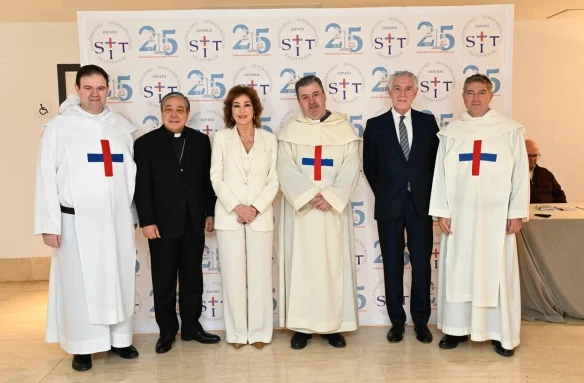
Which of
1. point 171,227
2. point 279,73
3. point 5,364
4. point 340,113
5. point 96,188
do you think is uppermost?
point 279,73

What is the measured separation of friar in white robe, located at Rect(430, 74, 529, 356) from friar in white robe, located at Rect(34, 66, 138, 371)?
199 centimetres

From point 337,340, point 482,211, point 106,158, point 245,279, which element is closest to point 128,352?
point 245,279

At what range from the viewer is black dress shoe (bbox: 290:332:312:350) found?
3484mm

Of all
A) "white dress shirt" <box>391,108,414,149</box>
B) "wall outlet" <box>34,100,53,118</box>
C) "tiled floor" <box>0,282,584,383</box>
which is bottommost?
"tiled floor" <box>0,282,584,383</box>

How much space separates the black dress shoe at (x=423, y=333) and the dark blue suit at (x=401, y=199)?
0.05 m

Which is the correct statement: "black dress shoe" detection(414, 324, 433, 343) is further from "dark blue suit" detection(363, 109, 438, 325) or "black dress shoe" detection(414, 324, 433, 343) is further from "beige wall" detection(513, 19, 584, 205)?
"beige wall" detection(513, 19, 584, 205)

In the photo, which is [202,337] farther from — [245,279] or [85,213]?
[85,213]

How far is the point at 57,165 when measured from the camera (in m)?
3.15

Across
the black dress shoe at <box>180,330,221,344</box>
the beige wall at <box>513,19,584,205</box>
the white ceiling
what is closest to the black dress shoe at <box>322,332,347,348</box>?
the black dress shoe at <box>180,330,221,344</box>

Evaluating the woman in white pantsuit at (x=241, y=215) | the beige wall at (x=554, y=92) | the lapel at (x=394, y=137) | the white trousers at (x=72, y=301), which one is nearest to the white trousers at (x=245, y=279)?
the woman in white pantsuit at (x=241, y=215)

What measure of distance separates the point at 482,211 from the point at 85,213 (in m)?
2.39

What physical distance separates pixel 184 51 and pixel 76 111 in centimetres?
95

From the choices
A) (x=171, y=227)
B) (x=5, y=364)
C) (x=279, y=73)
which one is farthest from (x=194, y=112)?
(x=5, y=364)

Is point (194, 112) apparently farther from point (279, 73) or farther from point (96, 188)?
point (96, 188)
